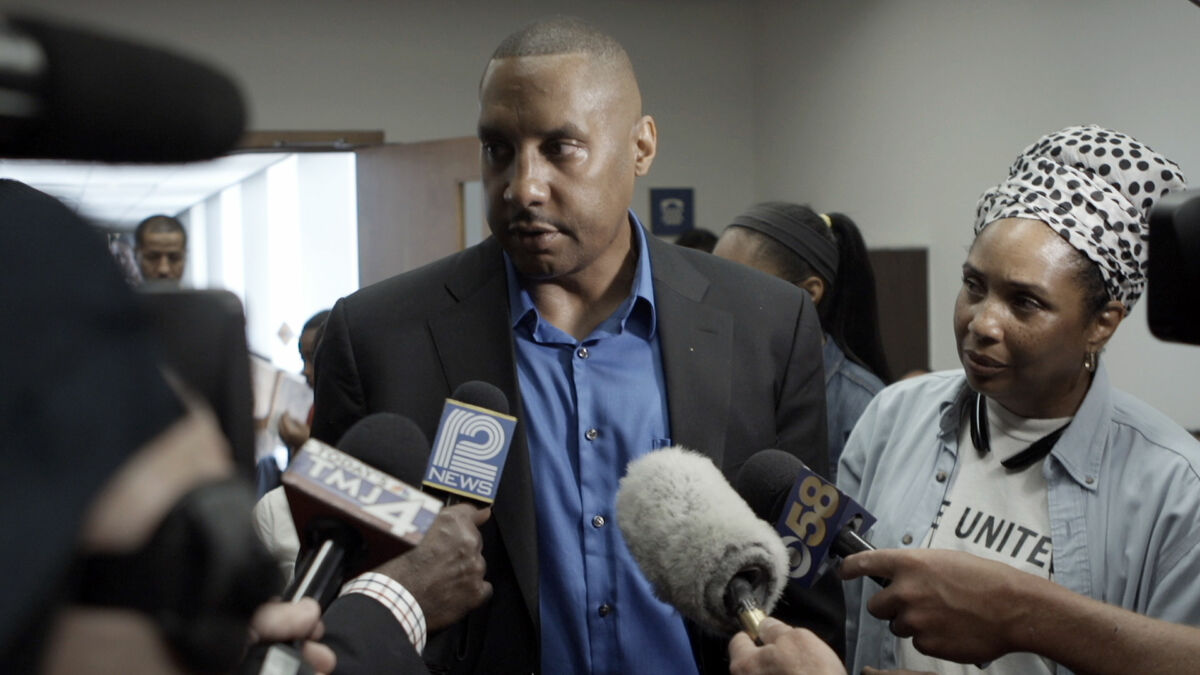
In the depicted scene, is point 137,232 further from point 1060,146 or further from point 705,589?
point 1060,146

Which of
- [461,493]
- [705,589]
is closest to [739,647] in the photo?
[705,589]

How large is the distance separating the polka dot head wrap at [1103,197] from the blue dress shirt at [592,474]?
0.53 metres

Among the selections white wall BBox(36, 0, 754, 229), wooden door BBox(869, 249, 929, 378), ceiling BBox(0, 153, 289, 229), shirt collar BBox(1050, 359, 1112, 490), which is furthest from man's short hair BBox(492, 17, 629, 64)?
white wall BBox(36, 0, 754, 229)

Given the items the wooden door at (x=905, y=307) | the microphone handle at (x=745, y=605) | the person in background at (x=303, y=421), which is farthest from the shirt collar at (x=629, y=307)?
the wooden door at (x=905, y=307)

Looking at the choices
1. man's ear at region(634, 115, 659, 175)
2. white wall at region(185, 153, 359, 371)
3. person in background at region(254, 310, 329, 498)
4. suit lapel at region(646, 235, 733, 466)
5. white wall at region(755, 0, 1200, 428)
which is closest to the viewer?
suit lapel at region(646, 235, 733, 466)

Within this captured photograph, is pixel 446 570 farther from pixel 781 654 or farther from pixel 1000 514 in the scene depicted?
pixel 1000 514

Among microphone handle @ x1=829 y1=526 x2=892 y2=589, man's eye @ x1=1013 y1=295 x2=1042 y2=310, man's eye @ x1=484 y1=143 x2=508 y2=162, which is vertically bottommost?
microphone handle @ x1=829 y1=526 x2=892 y2=589

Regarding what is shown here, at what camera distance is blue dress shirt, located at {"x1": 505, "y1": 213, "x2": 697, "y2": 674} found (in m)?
1.44

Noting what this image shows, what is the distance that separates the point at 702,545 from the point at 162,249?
71 centimetres

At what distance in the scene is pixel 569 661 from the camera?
1.44m

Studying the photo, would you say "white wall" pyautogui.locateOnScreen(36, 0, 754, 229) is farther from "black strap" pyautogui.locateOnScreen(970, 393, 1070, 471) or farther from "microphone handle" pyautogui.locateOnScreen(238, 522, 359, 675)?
"microphone handle" pyautogui.locateOnScreen(238, 522, 359, 675)

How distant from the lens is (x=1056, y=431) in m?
1.44

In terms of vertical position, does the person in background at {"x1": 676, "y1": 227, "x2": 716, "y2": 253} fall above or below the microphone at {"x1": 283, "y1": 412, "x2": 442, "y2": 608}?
above

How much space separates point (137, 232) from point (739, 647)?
0.76 meters
